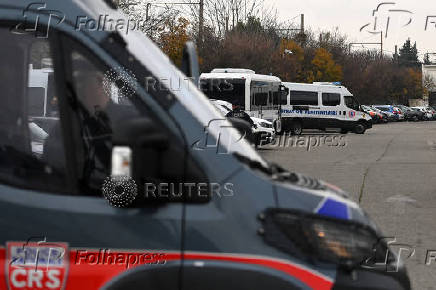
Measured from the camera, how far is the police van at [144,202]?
7.72ft

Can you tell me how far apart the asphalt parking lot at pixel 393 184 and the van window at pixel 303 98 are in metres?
12.3

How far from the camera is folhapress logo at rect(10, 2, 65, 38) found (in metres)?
2.47

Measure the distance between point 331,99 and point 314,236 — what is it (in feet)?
117

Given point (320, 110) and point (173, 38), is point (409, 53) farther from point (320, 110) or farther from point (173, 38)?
point (173, 38)

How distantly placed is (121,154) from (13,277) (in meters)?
0.60

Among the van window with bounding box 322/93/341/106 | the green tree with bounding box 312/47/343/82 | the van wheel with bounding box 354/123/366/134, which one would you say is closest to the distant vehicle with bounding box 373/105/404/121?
the green tree with bounding box 312/47/343/82

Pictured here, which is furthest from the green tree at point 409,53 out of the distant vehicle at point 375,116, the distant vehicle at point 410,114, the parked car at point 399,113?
the distant vehicle at point 375,116

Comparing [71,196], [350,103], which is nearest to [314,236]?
[71,196]

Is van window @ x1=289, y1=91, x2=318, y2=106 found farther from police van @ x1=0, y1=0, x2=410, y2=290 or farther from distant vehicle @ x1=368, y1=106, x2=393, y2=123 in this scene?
police van @ x1=0, y1=0, x2=410, y2=290

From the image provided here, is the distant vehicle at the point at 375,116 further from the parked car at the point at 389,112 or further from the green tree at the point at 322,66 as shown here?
the green tree at the point at 322,66

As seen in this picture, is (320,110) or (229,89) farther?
(320,110)

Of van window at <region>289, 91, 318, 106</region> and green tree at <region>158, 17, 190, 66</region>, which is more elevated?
green tree at <region>158, 17, 190, 66</region>

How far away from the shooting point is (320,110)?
37.5 metres

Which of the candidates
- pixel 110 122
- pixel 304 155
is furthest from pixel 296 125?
pixel 110 122
